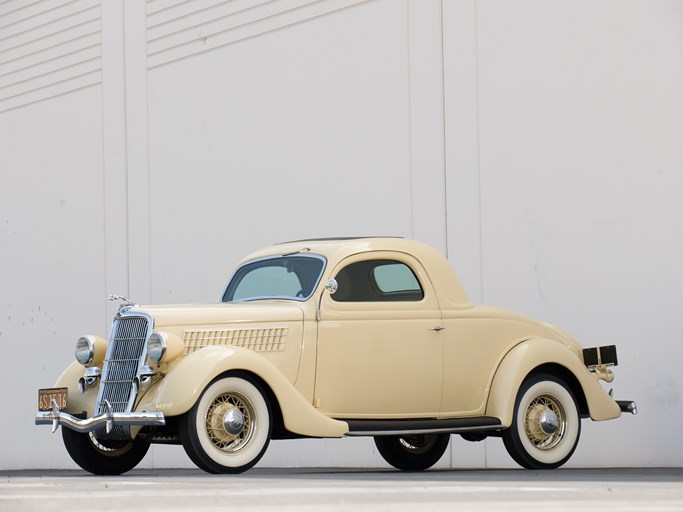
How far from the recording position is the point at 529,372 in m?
9.30

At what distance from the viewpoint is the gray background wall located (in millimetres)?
11258

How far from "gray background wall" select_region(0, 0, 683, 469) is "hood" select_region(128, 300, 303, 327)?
3869 mm

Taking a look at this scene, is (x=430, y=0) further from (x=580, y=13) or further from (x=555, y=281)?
(x=555, y=281)

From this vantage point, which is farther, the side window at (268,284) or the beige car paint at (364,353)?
the side window at (268,284)

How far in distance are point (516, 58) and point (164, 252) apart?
5006 millimetres

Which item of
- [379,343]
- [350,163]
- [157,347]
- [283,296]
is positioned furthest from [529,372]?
[350,163]

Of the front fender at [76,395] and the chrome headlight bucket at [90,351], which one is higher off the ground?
the chrome headlight bucket at [90,351]

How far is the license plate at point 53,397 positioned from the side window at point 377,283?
1968 millimetres

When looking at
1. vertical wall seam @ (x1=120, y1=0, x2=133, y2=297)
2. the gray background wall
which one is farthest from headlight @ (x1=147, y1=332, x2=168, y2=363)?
vertical wall seam @ (x1=120, y1=0, x2=133, y2=297)

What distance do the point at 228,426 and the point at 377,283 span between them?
1802 millimetres

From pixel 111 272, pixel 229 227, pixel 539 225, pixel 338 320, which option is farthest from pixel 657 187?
pixel 111 272

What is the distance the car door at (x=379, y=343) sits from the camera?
8.65 meters

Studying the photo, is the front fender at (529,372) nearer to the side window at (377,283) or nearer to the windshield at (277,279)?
the side window at (377,283)

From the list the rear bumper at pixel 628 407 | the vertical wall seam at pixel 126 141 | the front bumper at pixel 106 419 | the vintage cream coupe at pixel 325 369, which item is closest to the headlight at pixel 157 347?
the vintage cream coupe at pixel 325 369
